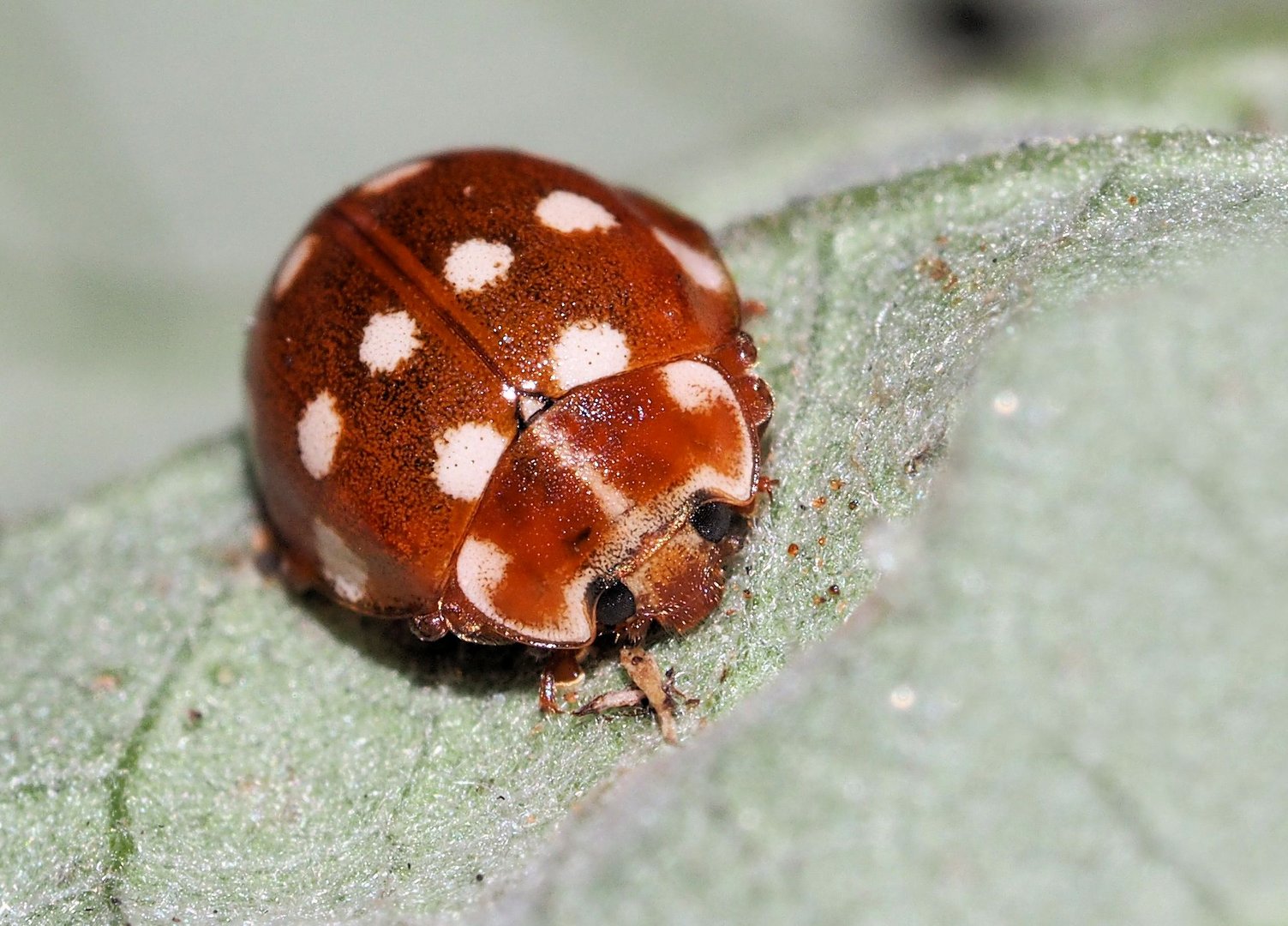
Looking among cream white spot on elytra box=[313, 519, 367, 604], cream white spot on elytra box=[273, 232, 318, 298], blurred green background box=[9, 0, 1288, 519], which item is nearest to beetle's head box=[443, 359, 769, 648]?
cream white spot on elytra box=[313, 519, 367, 604]

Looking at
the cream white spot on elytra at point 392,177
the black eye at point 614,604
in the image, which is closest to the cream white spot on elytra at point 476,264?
the cream white spot on elytra at point 392,177

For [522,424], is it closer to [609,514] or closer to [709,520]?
[609,514]

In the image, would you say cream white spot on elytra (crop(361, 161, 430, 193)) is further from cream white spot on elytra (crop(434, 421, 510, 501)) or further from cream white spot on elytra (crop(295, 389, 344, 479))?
cream white spot on elytra (crop(434, 421, 510, 501))

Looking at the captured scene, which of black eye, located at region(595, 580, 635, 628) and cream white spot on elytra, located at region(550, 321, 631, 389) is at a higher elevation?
cream white spot on elytra, located at region(550, 321, 631, 389)

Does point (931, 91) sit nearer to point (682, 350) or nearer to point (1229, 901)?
point (682, 350)

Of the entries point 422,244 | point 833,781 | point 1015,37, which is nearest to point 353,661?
point 422,244

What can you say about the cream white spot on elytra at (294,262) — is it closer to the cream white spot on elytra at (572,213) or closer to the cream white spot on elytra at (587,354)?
the cream white spot on elytra at (572,213)
